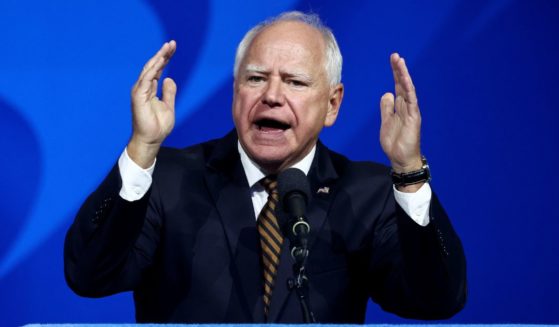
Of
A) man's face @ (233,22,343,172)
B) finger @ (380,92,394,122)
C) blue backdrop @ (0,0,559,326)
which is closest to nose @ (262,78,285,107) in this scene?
man's face @ (233,22,343,172)

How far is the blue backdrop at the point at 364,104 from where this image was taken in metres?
2.51

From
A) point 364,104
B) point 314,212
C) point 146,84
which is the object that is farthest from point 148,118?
point 364,104

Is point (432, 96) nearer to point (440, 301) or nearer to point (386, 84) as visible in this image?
point (386, 84)

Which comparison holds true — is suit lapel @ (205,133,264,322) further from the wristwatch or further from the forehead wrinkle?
the wristwatch

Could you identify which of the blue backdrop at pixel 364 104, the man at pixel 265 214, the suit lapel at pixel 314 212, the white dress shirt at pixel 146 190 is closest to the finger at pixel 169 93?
the man at pixel 265 214

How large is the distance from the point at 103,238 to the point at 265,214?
38cm

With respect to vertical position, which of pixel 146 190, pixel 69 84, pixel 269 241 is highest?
pixel 69 84

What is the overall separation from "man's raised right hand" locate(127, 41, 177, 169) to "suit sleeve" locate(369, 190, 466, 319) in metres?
0.48

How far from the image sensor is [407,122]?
174 cm

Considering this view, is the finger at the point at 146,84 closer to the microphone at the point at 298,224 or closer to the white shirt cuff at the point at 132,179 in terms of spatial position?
the white shirt cuff at the point at 132,179

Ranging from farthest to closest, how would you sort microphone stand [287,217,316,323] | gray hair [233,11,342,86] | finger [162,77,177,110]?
gray hair [233,11,342,86] → finger [162,77,177,110] → microphone stand [287,217,316,323]

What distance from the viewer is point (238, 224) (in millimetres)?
1904

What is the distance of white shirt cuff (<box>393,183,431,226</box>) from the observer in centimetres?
169

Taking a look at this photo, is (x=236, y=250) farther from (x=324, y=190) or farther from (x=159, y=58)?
(x=159, y=58)
